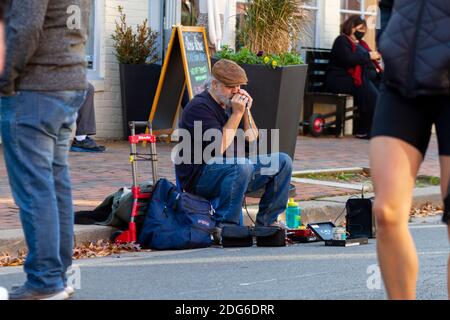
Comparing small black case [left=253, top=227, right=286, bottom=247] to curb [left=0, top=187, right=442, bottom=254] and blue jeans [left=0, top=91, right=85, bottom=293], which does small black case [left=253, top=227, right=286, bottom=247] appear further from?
blue jeans [left=0, top=91, right=85, bottom=293]

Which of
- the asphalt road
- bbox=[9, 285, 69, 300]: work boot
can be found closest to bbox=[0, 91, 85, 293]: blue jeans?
bbox=[9, 285, 69, 300]: work boot

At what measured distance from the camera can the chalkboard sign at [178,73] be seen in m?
12.4

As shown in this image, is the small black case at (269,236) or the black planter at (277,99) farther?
the black planter at (277,99)

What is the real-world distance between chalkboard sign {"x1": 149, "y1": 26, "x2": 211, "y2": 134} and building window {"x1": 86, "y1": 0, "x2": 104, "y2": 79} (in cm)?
111

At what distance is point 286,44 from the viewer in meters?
11.5

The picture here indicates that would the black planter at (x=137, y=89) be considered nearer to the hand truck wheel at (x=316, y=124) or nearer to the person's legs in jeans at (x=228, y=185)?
the hand truck wheel at (x=316, y=124)

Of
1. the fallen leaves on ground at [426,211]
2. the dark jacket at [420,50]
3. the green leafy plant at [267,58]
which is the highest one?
the dark jacket at [420,50]

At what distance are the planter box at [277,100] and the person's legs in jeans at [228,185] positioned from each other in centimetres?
253

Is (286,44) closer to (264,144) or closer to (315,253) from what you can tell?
(264,144)

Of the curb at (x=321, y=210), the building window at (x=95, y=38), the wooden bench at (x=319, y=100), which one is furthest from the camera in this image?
the wooden bench at (x=319, y=100)

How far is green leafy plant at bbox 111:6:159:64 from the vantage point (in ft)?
43.5

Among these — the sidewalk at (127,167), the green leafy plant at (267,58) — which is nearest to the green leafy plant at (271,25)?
the green leafy plant at (267,58)

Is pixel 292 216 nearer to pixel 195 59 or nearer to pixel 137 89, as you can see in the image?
pixel 195 59

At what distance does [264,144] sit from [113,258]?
10.8ft
